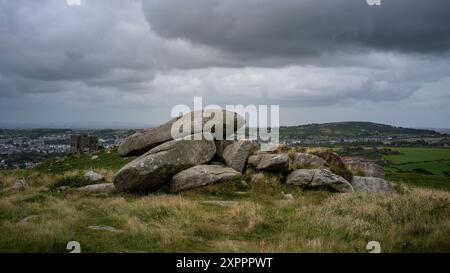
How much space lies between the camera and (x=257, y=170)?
25453mm

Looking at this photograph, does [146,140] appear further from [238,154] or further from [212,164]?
[238,154]

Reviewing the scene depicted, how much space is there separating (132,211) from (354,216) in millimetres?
8923

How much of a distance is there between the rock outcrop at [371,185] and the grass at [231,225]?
6230 mm

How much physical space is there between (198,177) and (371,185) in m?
11.4

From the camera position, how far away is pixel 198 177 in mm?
23516

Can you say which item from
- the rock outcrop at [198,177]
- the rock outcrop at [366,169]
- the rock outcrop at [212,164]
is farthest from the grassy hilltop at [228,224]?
the rock outcrop at [366,169]

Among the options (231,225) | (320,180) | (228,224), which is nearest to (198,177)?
(320,180)

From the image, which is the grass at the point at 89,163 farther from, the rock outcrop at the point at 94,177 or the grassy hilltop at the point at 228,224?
the grassy hilltop at the point at 228,224

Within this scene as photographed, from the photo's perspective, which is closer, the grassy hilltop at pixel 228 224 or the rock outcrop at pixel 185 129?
the grassy hilltop at pixel 228 224

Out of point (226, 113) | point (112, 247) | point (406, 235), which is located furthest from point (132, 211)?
point (226, 113)

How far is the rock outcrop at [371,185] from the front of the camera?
26202mm

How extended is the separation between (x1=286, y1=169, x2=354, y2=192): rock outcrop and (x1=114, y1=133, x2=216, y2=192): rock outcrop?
586 centimetres

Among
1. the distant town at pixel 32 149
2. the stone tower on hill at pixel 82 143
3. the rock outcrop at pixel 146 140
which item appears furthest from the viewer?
the distant town at pixel 32 149
